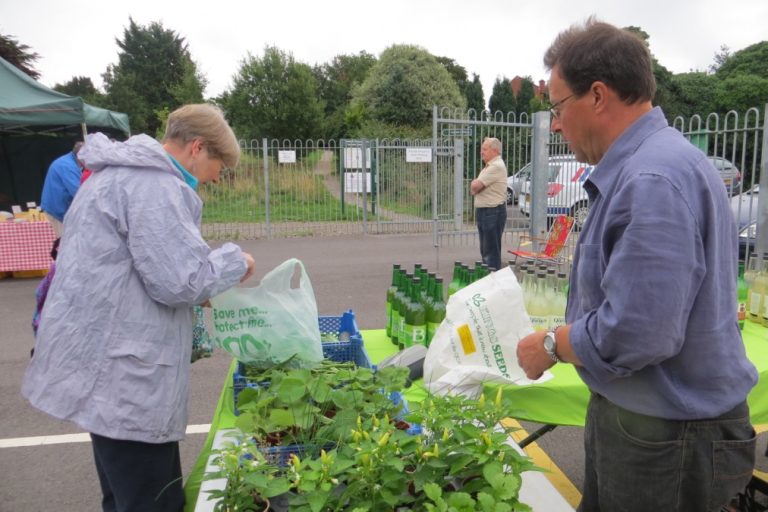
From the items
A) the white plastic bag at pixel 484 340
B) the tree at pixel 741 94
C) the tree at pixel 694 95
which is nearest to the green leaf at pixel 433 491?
the white plastic bag at pixel 484 340

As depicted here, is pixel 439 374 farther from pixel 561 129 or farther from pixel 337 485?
pixel 561 129

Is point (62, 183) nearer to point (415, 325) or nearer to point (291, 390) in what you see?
point (415, 325)

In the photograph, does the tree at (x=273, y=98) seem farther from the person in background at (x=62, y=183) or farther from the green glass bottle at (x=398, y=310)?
the green glass bottle at (x=398, y=310)

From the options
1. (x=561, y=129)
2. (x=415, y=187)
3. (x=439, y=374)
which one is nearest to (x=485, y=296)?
(x=439, y=374)

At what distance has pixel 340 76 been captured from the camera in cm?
4047

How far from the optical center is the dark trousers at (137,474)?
1709 millimetres

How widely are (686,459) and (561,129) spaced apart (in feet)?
2.75

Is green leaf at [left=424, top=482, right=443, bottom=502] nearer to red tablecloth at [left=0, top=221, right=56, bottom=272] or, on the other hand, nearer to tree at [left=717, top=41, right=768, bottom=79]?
red tablecloth at [left=0, top=221, right=56, bottom=272]

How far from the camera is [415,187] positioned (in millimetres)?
13102

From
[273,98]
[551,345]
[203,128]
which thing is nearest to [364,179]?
[273,98]

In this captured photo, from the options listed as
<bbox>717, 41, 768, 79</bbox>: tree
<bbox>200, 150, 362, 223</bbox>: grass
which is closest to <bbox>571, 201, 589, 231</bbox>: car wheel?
<bbox>200, 150, 362, 223</bbox>: grass

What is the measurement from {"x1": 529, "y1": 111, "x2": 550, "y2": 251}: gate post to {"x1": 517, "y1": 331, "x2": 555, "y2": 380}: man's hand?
6.80 metres

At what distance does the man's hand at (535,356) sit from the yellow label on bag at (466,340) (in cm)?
37

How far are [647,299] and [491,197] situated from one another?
6.52m
